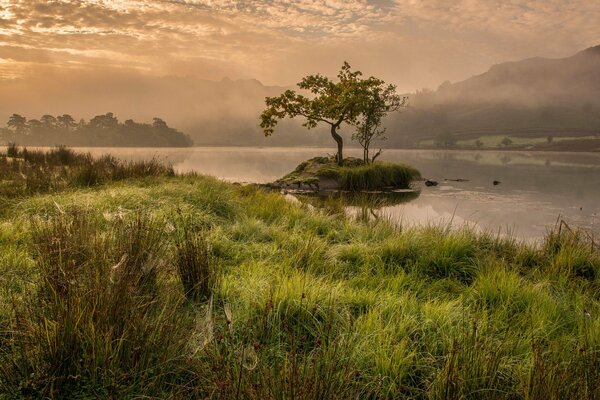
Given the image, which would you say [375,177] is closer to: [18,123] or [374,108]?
[374,108]

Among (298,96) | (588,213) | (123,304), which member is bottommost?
(588,213)

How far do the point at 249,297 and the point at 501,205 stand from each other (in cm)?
1691

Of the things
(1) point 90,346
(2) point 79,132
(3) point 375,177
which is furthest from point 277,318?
(2) point 79,132

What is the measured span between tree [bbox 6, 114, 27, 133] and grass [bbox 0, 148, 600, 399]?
15741 cm

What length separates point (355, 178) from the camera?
2402cm

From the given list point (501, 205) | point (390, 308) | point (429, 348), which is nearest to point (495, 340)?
point (429, 348)

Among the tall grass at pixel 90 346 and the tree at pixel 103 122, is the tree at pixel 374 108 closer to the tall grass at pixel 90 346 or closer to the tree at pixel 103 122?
the tall grass at pixel 90 346

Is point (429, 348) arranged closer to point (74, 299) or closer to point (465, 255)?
point (74, 299)

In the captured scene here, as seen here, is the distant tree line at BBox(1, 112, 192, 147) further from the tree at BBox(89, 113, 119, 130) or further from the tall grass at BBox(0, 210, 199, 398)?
the tall grass at BBox(0, 210, 199, 398)

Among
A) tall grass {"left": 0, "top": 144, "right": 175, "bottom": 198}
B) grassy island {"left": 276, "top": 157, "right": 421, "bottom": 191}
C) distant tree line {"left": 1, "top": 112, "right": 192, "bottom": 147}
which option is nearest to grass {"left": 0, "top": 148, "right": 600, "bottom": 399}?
tall grass {"left": 0, "top": 144, "right": 175, "bottom": 198}

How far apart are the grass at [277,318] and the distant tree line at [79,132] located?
14890 cm

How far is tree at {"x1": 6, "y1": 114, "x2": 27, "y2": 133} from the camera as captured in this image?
130 m

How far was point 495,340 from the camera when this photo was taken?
3242mm

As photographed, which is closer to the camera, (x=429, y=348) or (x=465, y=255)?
(x=429, y=348)
